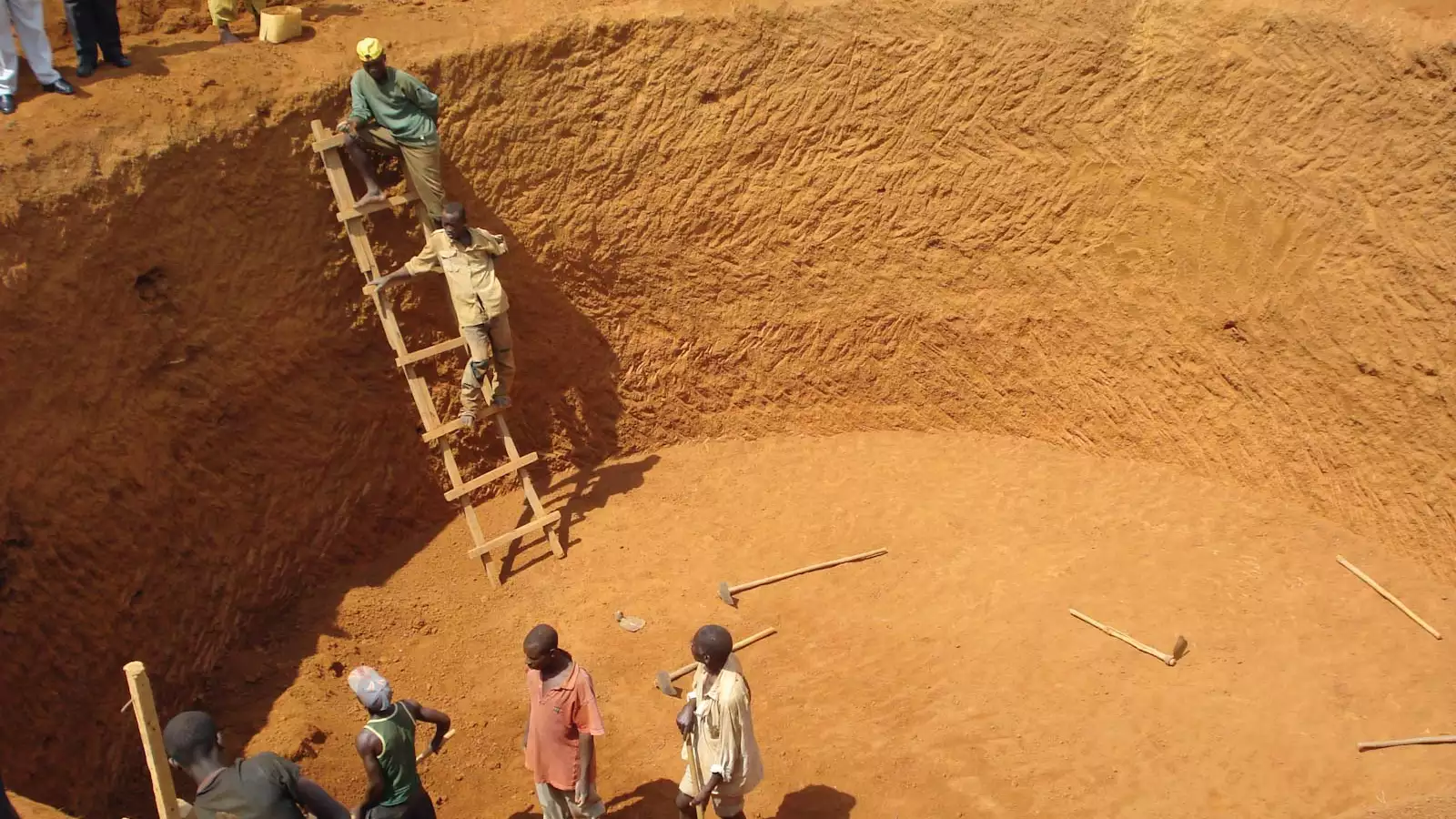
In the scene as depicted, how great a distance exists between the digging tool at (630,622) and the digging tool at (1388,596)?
16.8 feet

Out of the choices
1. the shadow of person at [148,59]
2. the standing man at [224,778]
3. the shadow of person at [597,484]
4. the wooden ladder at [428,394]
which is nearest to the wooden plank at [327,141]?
the wooden ladder at [428,394]

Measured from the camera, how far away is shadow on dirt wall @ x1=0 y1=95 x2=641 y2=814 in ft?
24.8

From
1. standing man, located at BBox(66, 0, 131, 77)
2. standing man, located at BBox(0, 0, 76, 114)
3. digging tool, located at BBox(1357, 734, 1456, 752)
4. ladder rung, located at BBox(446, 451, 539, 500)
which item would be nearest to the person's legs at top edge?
standing man, located at BBox(66, 0, 131, 77)

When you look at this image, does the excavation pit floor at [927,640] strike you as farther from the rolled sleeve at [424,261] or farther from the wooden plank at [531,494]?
the rolled sleeve at [424,261]

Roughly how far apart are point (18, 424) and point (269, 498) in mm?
1860

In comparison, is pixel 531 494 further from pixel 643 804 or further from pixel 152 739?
pixel 152 739

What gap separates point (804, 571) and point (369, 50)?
16.0 feet

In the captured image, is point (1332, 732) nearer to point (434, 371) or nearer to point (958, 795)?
point (958, 795)

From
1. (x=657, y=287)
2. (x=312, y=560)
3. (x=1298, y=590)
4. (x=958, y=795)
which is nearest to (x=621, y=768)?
(x=958, y=795)

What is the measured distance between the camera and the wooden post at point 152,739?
5.06 m

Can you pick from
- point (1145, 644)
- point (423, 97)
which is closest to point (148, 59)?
point (423, 97)

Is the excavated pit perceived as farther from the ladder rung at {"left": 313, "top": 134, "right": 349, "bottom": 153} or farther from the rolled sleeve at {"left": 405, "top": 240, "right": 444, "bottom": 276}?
the rolled sleeve at {"left": 405, "top": 240, "right": 444, "bottom": 276}

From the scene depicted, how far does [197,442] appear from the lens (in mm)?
8484

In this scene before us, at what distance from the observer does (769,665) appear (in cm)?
864
